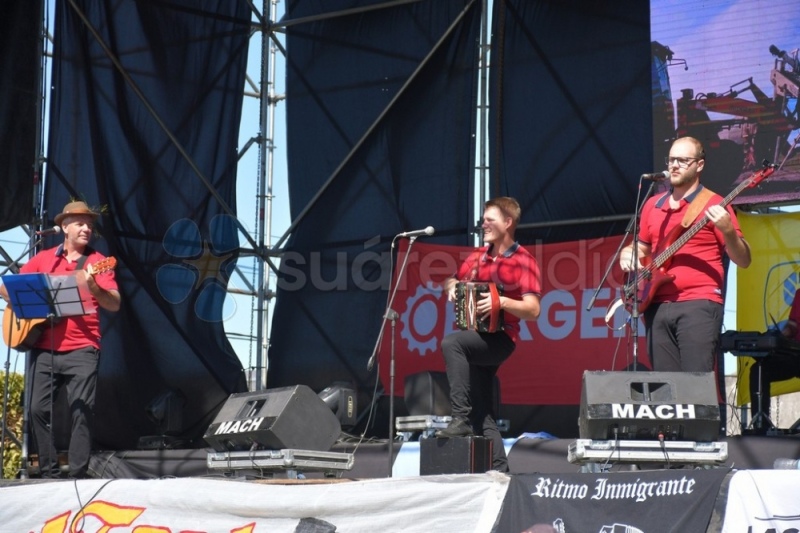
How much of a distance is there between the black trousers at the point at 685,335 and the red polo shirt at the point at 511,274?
65 cm

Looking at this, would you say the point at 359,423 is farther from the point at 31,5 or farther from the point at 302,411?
the point at 31,5

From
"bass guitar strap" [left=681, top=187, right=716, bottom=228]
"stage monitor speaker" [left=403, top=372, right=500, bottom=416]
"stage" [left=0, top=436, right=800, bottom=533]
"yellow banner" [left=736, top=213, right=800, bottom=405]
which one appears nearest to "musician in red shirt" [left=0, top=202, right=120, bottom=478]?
"stage" [left=0, top=436, right=800, bottom=533]

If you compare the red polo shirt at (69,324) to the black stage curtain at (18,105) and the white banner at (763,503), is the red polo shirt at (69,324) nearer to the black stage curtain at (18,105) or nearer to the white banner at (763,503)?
the black stage curtain at (18,105)

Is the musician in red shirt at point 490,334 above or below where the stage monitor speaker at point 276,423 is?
above

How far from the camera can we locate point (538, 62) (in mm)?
8922

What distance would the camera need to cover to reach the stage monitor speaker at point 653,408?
4.25 m

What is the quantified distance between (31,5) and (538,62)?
170 inches

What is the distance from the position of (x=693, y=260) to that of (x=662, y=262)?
142mm

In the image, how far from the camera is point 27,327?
6.26 meters

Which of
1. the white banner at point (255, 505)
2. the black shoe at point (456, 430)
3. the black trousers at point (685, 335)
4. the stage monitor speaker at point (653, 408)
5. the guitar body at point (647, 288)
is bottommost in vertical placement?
the white banner at point (255, 505)

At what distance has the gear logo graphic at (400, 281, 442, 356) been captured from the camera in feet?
29.3

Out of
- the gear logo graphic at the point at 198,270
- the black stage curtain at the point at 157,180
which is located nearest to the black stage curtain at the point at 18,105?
the black stage curtain at the point at 157,180

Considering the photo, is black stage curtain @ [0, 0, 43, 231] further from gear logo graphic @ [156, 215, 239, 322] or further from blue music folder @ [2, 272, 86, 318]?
blue music folder @ [2, 272, 86, 318]

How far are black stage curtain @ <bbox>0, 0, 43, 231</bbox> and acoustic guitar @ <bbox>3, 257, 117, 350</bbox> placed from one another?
262 cm
